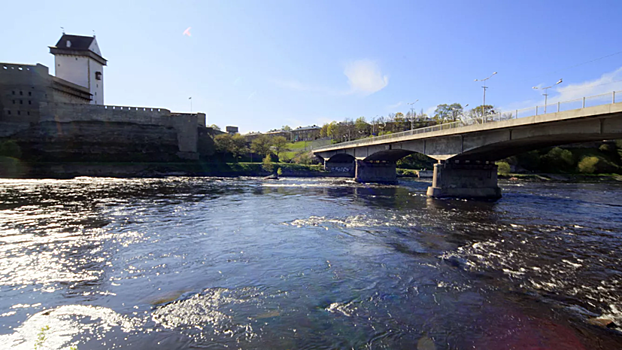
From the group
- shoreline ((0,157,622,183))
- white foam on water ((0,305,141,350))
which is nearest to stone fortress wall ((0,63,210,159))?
shoreline ((0,157,622,183))

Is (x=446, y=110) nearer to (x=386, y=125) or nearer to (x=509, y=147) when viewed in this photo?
(x=386, y=125)

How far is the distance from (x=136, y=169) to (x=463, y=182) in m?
65.8

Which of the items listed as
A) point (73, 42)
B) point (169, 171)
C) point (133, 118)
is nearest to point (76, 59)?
point (73, 42)

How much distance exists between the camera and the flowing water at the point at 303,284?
749cm

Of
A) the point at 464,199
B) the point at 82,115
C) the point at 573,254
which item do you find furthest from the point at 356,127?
the point at 573,254

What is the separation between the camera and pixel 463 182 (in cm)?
3762

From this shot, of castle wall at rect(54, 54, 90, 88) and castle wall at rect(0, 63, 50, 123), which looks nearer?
castle wall at rect(0, 63, 50, 123)

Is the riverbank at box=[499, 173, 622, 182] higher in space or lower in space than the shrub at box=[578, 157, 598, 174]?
lower

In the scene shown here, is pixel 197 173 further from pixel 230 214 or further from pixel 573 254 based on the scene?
pixel 573 254

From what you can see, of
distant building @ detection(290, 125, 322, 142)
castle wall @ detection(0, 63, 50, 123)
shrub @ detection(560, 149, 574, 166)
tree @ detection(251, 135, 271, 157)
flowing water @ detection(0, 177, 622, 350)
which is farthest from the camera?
distant building @ detection(290, 125, 322, 142)

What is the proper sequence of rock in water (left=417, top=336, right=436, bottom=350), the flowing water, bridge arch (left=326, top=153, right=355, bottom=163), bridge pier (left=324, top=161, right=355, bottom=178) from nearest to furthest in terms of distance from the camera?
rock in water (left=417, top=336, right=436, bottom=350), the flowing water, bridge arch (left=326, top=153, right=355, bottom=163), bridge pier (left=324, top=161, right=355, bottom=178)

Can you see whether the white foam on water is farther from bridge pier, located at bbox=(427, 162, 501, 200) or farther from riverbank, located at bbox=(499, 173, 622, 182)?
riverbank, located at bbox=(499, 173, 622, 182)

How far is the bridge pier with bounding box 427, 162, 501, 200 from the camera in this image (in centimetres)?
3722

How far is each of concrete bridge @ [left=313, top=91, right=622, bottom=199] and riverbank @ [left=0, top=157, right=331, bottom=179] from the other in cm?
2656
